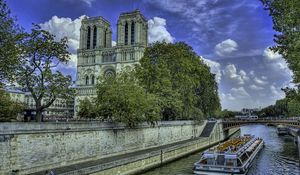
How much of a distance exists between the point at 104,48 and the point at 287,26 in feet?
310

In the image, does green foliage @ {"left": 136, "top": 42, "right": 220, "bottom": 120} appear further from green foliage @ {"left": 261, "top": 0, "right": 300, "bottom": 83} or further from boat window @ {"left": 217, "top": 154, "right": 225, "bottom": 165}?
green foliage @ {"left": 261, "top": 0, "right": 300, "bottom": 83}

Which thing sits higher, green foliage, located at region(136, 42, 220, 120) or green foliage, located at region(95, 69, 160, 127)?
green foliage, located at region(136, 42, 220, 120)

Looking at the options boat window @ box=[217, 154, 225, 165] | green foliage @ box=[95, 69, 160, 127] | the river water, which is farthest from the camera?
green foliage @ box=[95, 69, 160, 127]

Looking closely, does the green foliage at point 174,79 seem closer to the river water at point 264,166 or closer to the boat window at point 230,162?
the river water at point 264,166

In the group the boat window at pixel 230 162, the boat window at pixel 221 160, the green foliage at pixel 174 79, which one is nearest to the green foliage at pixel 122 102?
the green foliage at pixel 174 79

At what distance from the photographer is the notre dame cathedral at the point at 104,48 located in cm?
10515

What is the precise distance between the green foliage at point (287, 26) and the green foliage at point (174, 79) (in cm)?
2092

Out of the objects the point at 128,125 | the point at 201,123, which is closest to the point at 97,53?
the point at 201,123

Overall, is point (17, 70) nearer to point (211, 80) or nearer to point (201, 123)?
point (201, 123)

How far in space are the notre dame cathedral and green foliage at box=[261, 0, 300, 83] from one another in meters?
80.4

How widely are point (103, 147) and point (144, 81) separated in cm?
1907

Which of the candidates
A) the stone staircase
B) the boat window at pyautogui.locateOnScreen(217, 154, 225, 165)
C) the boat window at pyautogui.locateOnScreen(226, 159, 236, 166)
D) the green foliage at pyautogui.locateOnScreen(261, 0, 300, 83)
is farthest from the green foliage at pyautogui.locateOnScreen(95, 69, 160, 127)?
the stone staircase

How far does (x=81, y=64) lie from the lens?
114m

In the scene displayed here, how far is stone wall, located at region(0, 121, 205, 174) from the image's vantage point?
18844mm
